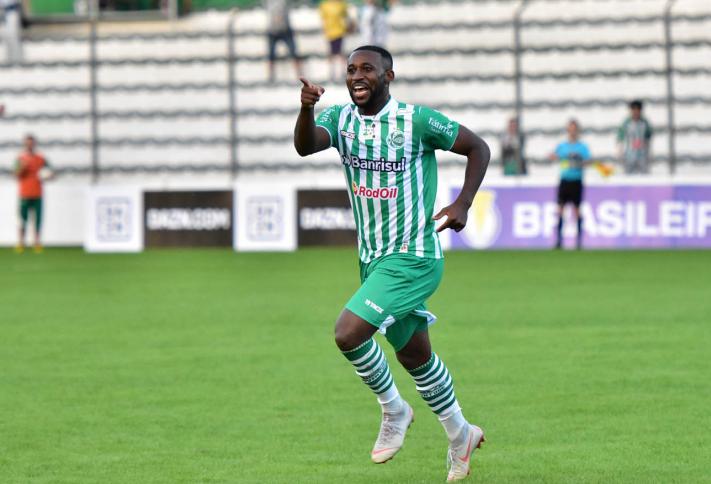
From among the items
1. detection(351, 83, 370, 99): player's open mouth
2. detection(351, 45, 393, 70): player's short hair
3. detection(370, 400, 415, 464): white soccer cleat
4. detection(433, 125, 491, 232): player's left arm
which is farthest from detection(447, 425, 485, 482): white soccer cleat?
detection(351, 45, 393, 70): player's short hair

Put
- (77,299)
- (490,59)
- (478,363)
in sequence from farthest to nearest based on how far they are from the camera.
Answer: (490,59)
(77,299)
(478,363)

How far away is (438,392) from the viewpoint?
6.84 meters

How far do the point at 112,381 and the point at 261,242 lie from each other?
16239 millimetres

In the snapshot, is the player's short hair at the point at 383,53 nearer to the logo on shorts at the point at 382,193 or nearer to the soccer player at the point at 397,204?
the soccer player at the point at 397,204

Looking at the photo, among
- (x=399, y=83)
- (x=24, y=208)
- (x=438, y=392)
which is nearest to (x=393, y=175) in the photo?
(x=438, y=392)

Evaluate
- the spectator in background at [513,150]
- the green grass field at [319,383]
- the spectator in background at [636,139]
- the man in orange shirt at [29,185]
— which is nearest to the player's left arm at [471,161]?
the green grass field at [319,383]

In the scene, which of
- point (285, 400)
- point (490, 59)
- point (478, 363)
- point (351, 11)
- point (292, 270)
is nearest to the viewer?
point (285, 400)

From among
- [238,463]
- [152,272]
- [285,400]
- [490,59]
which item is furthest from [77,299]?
[490,59]

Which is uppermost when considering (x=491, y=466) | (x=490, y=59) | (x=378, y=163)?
(x=490, y=59)

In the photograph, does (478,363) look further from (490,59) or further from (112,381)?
(490,59)

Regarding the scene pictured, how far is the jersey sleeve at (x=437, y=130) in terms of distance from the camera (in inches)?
266

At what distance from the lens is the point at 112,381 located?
995cm

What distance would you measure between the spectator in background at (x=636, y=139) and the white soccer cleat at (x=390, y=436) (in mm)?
19058

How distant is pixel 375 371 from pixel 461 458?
1.86 feet
